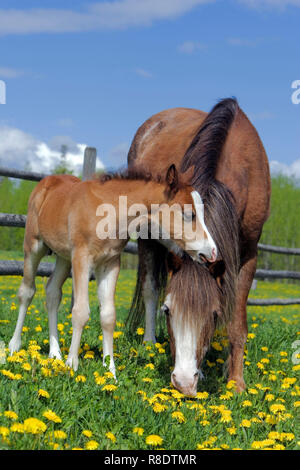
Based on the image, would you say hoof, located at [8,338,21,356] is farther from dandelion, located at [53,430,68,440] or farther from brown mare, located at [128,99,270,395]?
dandelion, located at [53,430,68,440]

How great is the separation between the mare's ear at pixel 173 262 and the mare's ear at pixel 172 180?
50 cm

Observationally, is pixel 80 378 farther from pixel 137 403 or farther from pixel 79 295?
pixel 79 295

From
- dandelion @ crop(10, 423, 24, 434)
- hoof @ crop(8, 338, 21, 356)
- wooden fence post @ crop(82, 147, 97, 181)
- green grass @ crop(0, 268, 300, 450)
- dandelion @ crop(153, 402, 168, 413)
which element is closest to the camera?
dandelion @ crop(10, 423, 24, 434)

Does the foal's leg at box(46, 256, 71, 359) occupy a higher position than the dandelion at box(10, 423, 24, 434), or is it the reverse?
the foal's leg at box(46, 256, 71, 359)

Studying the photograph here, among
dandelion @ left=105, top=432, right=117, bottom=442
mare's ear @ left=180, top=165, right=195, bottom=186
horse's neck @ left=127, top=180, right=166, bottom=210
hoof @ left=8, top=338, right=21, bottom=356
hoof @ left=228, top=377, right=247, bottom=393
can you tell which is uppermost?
mare's ear @ left=180, top=165, right=195, bottom=186

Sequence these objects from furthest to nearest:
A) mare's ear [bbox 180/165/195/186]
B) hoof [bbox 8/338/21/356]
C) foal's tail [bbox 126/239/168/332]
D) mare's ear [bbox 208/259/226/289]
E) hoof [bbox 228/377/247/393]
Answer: foal's tail [bbox 126/239/168/332], hoof [bbox 8/338/21/356], hoof [bbox 228/377/247/393], mare's ear [bbox 180/165/195/186], mare's ear [bbox 208/259/226/289]

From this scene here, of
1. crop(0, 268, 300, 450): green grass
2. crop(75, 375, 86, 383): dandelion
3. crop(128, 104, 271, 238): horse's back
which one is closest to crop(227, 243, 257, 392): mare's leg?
crop(0, 268, 300, 450): green grass

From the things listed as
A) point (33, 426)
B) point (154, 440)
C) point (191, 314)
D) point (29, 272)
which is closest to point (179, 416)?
point (154, 440)

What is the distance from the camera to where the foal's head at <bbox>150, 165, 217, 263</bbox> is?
12.1ft

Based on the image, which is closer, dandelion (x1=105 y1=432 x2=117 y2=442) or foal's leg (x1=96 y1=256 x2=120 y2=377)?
dandelion (x1=105 y1=432 x2=117 y2=442)

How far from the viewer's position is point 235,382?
4.34 metres

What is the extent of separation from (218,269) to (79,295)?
1088 millimetres

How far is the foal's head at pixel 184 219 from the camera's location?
3.70 m
